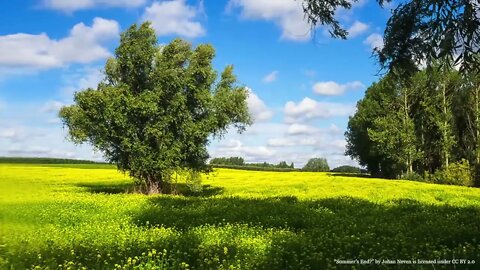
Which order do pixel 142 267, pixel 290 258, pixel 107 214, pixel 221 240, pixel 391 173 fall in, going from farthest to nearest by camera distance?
pixel 391 173 → pixel 107 214 → pixel 221 240 → pixel 290 258 → pixel 142 267

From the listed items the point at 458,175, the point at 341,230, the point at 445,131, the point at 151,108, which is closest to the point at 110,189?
the point at 151,108

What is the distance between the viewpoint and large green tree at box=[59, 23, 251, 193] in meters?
38.7

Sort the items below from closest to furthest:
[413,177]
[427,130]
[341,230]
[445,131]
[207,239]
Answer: [207,239] < [341,230] < [413,177] < [445,131] < [427,130]

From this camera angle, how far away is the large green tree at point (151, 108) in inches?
1523

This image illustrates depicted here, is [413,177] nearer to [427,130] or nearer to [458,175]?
[458,175]

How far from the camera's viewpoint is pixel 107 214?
70.1ft

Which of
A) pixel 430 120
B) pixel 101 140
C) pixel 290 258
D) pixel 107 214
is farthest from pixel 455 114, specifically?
pixel 290 258

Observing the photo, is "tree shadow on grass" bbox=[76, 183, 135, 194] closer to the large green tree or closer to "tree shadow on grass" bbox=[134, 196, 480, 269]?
the large green tree

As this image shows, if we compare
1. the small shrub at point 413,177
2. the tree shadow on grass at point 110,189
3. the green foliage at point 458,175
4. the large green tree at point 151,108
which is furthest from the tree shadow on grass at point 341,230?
the small shrub at point 413,177

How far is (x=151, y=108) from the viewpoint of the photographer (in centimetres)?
3788

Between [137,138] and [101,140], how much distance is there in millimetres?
3015

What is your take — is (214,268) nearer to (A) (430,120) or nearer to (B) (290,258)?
(B) (290,258)

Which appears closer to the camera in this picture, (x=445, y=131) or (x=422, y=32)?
(x=422, y=32)

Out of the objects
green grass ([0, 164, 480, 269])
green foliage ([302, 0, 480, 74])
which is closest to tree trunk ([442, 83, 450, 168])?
green grass ([0, 164, 480, 269])
